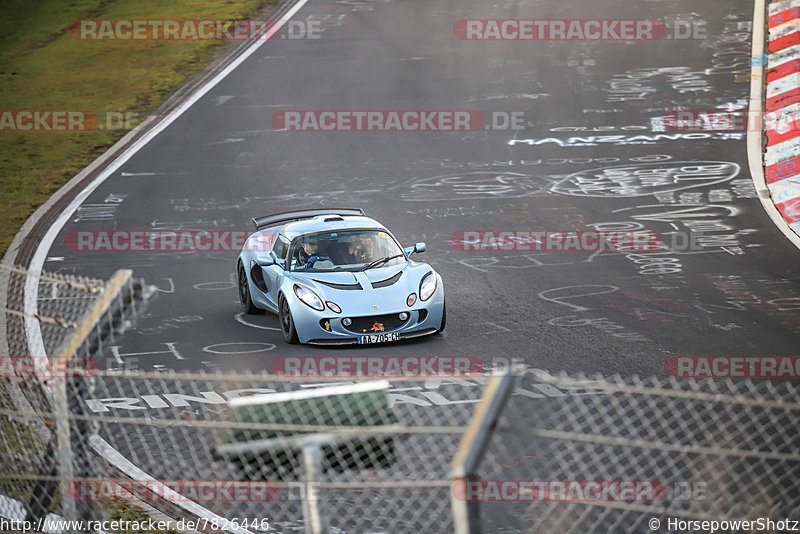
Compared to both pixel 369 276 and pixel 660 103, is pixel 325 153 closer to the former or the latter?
pixel 660 103

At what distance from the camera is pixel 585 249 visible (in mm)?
15617

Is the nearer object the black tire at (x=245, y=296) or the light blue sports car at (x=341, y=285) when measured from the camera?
the light blue sports car at (x=341, y=285)

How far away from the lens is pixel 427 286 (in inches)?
450

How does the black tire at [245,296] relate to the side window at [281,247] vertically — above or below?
below

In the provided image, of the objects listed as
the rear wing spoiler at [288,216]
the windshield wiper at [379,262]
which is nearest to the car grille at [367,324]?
the windshield wiper at [379,262]

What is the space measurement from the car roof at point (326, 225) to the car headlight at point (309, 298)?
3.59ft

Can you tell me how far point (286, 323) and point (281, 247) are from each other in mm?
1381

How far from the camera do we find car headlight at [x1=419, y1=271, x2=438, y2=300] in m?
11.3

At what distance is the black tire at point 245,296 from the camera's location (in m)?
12.8

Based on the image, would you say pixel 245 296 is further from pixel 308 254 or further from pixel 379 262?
pixel 379 262

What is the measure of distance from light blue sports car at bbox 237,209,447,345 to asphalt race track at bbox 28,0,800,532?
0.24 m

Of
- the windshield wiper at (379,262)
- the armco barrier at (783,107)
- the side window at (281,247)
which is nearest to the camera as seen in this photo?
the windshield wiper at (379,262)

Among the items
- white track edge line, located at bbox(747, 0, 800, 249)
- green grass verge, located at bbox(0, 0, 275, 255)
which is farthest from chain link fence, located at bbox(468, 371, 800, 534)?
green grass verge, located at bbox(0, 0, 275, 255)

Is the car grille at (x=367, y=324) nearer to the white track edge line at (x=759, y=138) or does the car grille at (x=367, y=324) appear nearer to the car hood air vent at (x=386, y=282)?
the car hood air vent at (x=386, y=282)
